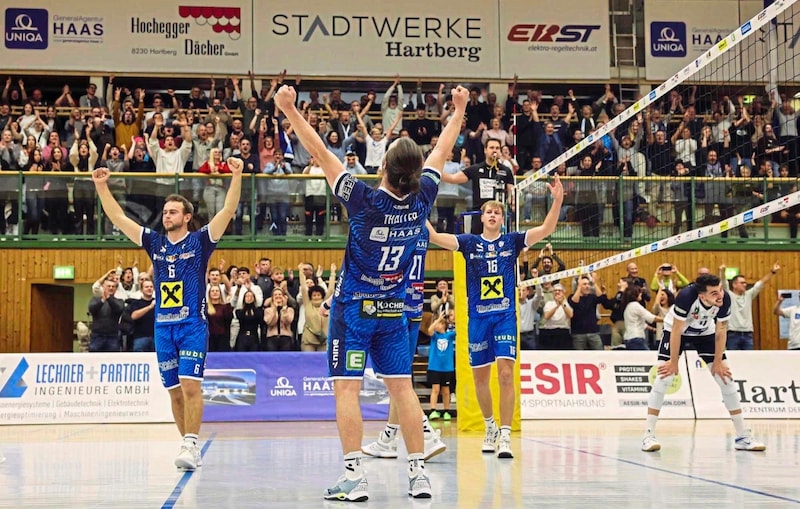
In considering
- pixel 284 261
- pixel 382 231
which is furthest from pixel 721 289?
pixel 284 261

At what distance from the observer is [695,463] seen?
833 cm

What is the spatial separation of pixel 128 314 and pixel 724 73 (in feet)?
49.2

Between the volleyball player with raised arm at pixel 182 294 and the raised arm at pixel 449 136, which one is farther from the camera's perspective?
the volleyball player with raised arm at pixel 182 294

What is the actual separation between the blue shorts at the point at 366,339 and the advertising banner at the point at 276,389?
9983 millimetres

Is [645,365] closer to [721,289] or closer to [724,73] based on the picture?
[721,289]

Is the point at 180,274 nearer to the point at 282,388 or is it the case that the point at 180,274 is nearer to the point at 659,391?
the point at 659,391

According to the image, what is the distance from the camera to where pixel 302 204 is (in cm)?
1983

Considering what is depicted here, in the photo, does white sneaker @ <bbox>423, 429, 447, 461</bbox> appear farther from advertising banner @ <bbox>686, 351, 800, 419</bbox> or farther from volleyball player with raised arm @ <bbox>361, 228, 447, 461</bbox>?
advertising banner @ <bbox>686, 351, 800, 419</bbox>

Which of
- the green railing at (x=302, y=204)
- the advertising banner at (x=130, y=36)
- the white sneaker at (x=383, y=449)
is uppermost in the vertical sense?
the advertising banner at (x=130, y=36)

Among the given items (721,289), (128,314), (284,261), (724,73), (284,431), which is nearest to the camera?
(721,289)

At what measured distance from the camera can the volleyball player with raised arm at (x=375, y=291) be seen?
588cm

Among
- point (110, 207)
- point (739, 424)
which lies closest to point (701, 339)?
point (739, 424)

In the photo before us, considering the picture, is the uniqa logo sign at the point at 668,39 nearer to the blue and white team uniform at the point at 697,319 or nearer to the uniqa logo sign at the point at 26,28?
the uniqa logo sign at the point at 26,28

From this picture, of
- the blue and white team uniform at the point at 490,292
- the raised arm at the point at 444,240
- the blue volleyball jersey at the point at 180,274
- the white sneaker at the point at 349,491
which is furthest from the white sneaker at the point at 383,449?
the white sneaker at the point at 349,491
